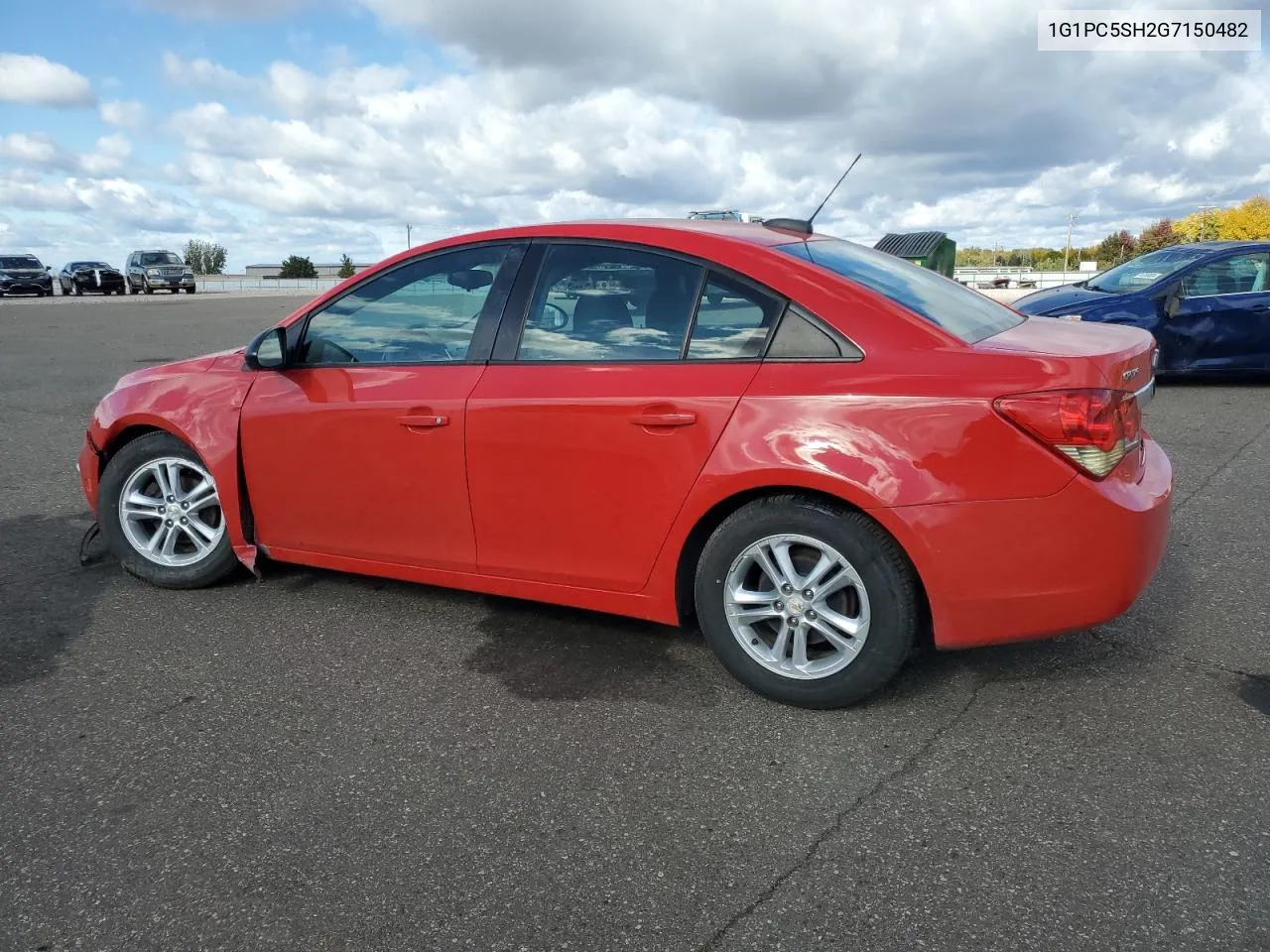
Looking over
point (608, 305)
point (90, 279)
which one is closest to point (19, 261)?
point (90, 279)

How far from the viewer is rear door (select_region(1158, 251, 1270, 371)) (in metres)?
10.5

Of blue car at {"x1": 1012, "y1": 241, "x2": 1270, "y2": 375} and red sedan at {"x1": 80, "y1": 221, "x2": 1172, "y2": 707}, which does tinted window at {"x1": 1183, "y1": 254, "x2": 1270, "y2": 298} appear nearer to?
blue car at {"x1": 1012, "y1": 241, "x2": 1270, "y2": 375}

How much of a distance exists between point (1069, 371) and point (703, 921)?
74.4 inches

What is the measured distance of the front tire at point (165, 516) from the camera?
466cm

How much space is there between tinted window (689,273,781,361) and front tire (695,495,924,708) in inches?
20.7

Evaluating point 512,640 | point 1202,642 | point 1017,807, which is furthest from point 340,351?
point 1202,642

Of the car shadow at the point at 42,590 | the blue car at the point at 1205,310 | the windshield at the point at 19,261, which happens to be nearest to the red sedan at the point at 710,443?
the car shadow at the point at 42,590

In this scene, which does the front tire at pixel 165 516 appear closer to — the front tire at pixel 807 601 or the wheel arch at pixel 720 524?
the wheel arch at pixel 720 524

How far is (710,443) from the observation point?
3439 millimetres

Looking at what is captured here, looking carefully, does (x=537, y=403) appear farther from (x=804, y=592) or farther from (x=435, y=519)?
(x=804, y=592)

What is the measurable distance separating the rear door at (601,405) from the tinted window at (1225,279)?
8919mm

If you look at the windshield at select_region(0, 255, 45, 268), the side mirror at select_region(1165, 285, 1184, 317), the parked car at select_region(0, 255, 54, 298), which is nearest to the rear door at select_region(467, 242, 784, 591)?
the side mirror at select_region(1165, 285, 1184, 317)

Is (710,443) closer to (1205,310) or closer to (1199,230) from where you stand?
(1205,310)

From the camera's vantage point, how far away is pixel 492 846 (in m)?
2.71
